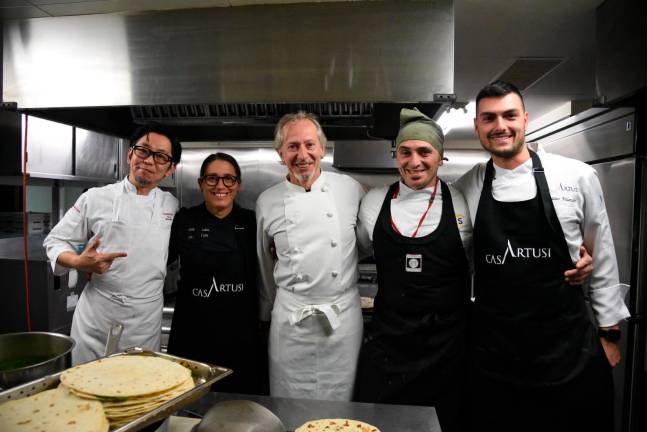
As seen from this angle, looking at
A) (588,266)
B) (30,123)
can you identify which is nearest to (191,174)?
(30,123)

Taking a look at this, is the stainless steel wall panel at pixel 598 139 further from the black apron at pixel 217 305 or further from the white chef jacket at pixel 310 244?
the black apron at pixel 217 305

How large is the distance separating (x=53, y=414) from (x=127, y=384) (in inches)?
5.4

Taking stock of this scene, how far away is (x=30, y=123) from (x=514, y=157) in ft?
9.01

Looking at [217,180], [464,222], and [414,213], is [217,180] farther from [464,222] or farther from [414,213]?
[464,222]

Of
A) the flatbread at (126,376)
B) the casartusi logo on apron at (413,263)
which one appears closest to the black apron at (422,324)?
the casartusi logo on apron at (413,263)

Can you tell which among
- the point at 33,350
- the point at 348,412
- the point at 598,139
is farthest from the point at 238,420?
the point at 598,139

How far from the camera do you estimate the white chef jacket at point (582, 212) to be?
1.61m

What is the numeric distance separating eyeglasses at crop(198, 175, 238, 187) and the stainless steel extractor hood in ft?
1.01

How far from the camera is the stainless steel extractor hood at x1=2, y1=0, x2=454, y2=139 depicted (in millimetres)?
1727

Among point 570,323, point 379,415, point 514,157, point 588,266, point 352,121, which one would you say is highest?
point 352,121

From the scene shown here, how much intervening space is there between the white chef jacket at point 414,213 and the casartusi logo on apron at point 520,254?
0.44 feet

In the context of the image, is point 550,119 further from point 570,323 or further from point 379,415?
point 379,415

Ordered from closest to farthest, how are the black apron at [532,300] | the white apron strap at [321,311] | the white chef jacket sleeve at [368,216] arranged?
1. the black apron at [532,300]
2. the white apron strap at [321,311]
3. the white chef jacket sleeve at [368,216]

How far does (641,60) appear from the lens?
190cm
